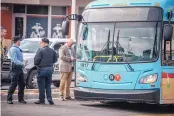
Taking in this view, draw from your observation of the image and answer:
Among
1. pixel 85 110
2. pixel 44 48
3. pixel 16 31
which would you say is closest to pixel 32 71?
pixel 44 48

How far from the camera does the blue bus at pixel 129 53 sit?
41.0 feet

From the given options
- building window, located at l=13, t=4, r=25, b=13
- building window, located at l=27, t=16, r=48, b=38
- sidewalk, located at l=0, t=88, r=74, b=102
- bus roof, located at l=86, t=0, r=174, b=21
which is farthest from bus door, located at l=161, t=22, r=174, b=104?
building window, located at l=13, t=4, r=25, b=13

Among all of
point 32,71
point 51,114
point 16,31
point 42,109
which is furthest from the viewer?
point 16,31

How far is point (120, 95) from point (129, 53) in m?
1.04

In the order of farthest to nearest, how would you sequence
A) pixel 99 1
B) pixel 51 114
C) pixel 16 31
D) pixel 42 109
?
pixel 16 31 → pixel 99 1 → pixel 42 109 → pixel 51 114

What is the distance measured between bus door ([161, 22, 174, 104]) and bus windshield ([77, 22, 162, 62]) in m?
0.23

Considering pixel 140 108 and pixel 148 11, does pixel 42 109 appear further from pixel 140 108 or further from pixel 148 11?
pixel 148 11

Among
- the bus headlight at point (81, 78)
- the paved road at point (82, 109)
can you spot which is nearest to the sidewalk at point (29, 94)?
the paved road at point (82, 109)

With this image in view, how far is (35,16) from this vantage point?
31.7m

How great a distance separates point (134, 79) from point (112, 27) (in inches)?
57.8

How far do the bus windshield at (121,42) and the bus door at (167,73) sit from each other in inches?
9.2

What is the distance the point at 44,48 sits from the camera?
1385cm

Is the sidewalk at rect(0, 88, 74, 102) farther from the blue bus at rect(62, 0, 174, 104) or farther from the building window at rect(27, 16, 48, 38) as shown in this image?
the building window at rect(27, 16, 48, 38)

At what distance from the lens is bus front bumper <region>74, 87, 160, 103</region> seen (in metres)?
12.4
